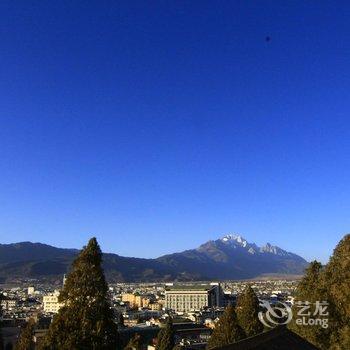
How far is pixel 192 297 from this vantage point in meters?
192

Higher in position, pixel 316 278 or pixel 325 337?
pixel 316 278

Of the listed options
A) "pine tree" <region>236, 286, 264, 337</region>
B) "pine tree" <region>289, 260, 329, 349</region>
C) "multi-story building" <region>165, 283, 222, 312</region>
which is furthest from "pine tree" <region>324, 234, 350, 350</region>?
"multi-story building" <region>165, 283, 222, 312</region>

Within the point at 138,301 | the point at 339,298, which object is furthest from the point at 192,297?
the point at 339,298

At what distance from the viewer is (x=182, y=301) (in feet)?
636

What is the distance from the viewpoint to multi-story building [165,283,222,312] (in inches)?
7367

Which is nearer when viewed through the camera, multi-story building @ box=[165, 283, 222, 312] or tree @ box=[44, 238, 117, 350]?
tree @ box=[44, 238, 117, 350]

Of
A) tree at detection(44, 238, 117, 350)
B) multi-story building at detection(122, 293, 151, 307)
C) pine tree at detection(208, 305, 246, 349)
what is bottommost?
multi-story building at detection(122, 293, 151, 307)

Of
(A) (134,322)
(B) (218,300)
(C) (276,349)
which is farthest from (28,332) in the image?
(B) (218,300)

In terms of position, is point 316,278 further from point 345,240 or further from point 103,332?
point 103,332

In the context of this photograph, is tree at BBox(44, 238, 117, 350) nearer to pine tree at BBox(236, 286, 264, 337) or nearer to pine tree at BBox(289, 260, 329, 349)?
pine tree at BBox(289, 260, 329, 349)

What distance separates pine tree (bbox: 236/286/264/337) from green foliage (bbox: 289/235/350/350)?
8332mm

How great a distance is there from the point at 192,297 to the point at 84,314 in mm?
181119

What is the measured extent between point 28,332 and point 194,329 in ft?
196

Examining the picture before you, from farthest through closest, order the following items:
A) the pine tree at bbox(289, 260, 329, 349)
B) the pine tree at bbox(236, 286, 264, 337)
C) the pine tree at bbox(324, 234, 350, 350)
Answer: the pine tree at bbox(236, 286, 264, 337)
the pine tree at bbox(289, 260, 329, 349)
the pine tree at bbox(324, 234, 350, 350)
